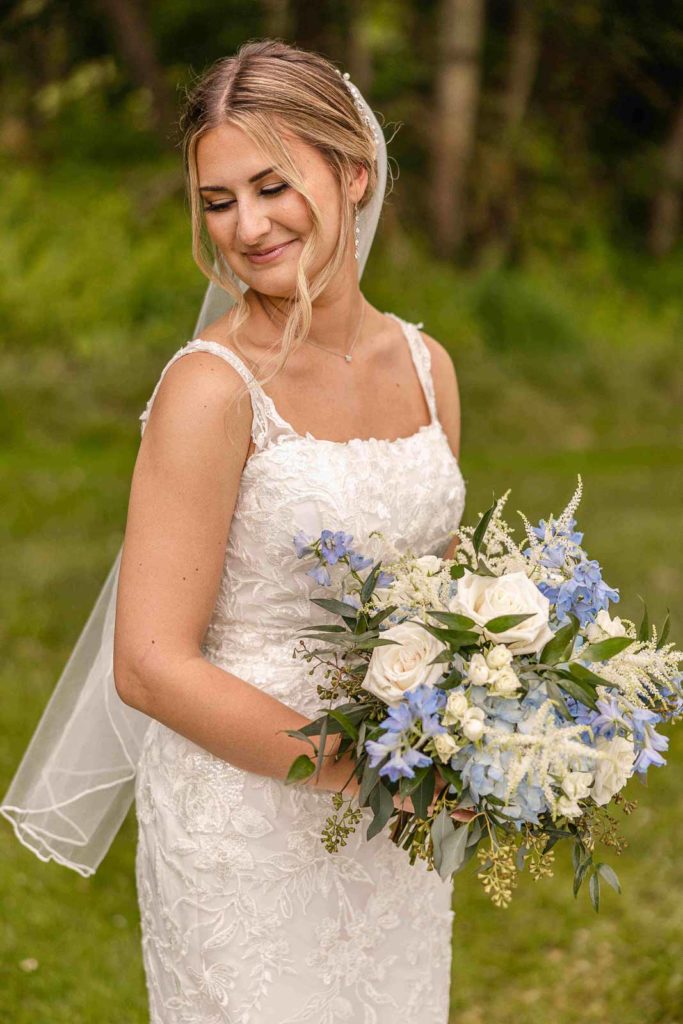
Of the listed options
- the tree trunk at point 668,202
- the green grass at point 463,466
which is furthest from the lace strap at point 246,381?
the tree trunk at point 668,202

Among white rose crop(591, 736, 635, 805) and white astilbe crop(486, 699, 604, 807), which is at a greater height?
white astilbe crop(486, 699, 604, 807)

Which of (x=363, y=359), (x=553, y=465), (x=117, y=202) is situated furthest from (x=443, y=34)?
(x=363, y=359)

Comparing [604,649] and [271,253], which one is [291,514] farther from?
[604,649]

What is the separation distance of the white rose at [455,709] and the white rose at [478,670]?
4 cm

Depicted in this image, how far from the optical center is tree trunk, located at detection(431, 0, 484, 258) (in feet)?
41.0

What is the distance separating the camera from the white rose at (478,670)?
1951 millimetres

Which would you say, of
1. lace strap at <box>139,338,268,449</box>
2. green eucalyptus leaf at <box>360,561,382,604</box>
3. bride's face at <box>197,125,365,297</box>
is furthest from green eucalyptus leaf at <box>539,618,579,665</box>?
bride's face at <box>197,125,365,297</box>

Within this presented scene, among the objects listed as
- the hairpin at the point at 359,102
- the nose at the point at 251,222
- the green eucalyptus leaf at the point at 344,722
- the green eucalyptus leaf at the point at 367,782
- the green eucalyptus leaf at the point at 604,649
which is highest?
the hairpin at the point at 359,102

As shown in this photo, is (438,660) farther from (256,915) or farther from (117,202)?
(117,202)

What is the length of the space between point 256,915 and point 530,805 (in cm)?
77

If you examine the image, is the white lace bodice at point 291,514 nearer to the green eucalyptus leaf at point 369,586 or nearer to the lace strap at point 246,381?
the lace strap at point 246,381

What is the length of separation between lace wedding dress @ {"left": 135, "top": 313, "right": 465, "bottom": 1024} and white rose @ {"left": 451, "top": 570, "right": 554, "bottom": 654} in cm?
49

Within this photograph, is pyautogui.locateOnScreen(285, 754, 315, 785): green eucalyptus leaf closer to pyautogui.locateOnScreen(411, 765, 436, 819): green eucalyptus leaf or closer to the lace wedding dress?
pyautogui.locateOnScreen(411, 765, 436, 819): green eucalyptus leaf

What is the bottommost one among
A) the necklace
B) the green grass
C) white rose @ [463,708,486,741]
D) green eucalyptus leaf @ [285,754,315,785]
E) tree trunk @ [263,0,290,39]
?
the green grass
